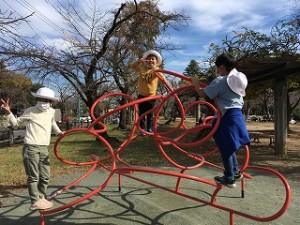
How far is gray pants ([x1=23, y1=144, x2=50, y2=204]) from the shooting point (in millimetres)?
4562

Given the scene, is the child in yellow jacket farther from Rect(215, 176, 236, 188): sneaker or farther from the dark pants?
Rect(215, 176, 236, 188): sneaker

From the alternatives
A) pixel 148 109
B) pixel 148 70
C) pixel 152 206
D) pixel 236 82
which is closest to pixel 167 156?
pixel 152 206

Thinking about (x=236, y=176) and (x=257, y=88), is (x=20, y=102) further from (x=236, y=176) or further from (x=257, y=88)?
(x=236, y=176)

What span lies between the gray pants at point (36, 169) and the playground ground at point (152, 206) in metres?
0.63

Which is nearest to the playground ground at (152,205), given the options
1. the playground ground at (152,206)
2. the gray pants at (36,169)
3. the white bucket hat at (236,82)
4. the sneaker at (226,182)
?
the playground ground at (152,206)

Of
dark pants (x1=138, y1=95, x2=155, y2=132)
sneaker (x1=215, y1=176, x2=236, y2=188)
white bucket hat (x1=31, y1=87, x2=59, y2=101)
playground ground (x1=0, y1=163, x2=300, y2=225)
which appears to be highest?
white bucket hat (x1=31, y1=87, x2=59, y2=101)

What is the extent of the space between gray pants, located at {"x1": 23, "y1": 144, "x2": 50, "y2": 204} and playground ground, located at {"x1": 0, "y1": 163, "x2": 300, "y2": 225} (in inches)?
24.9

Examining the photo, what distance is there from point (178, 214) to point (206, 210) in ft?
1.51

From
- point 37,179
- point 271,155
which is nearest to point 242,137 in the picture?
point 37,179

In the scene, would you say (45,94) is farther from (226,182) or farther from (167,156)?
(226,182)

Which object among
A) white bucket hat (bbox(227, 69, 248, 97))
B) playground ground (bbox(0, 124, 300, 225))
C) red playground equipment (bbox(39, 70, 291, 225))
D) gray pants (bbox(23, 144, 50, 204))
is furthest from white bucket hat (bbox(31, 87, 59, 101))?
white bucket hat (bbox(227, 69, 248, 97))

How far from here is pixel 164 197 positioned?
239 inches

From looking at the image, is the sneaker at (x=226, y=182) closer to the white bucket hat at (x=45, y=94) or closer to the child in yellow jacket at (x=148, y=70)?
the child in yellow jacket at (x=148, y=70)

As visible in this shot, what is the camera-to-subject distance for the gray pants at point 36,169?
456 centimetres
